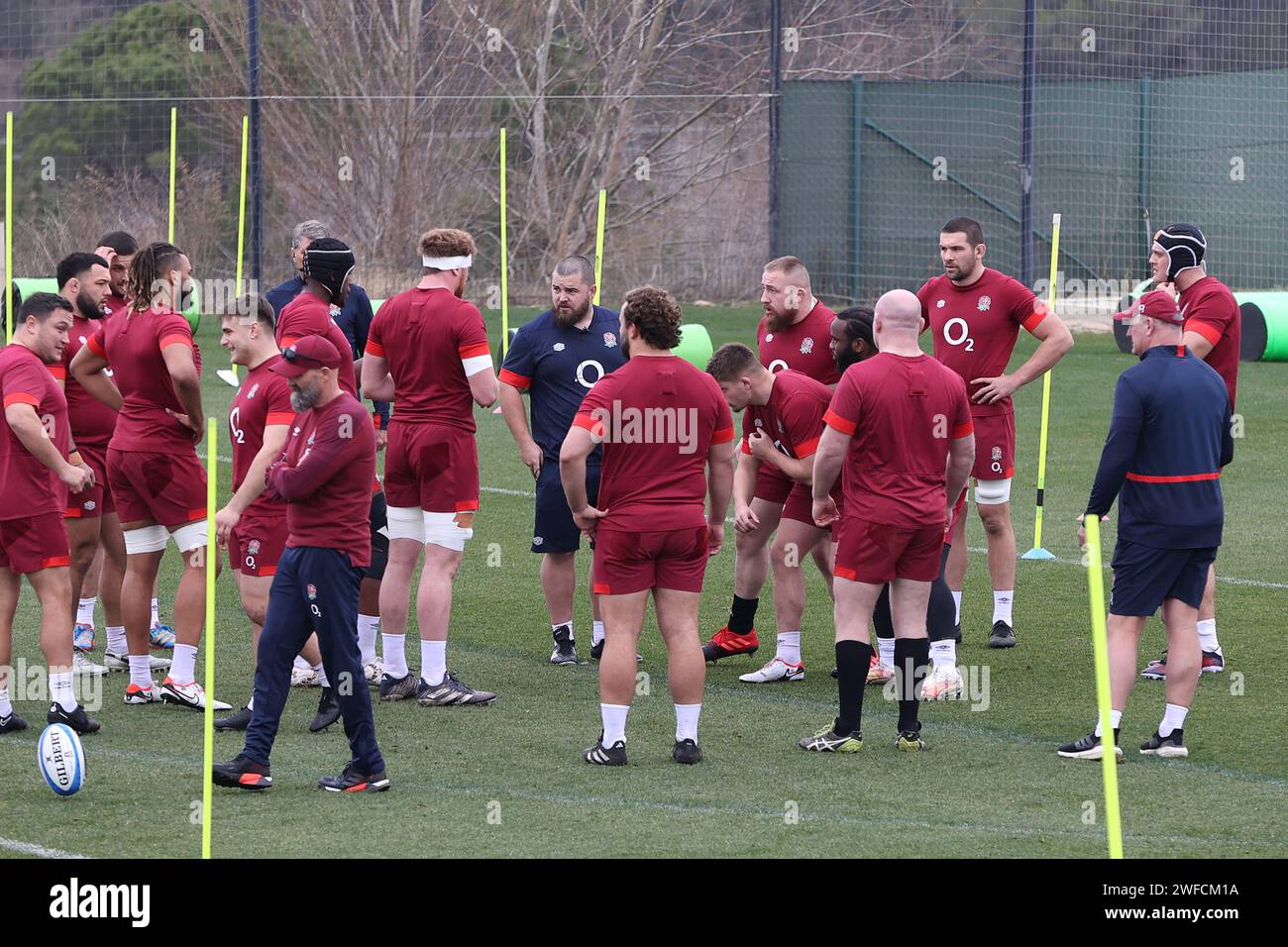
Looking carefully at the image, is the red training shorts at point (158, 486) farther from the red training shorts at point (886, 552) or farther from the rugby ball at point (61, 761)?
the red training shorts at point (886, 552)

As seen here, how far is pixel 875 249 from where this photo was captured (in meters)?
25.1

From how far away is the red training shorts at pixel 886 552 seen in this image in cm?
726

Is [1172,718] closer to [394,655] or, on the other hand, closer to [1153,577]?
[1153,577]

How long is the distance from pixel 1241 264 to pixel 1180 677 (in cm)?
1961

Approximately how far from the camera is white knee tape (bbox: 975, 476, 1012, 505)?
934 centimetres

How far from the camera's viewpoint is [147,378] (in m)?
8.05

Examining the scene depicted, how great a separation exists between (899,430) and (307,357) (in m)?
2.42

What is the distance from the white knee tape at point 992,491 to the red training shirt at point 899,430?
2.06 meters

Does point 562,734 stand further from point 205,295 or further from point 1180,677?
point 205,295

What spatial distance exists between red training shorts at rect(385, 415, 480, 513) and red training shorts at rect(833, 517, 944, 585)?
1.94 metres

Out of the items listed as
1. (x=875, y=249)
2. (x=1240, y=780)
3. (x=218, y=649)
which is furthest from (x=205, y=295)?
(x=1240, y=780)

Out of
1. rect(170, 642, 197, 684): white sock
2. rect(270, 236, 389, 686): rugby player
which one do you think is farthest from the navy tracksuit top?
rect(170, 642, 197, 684): white sock

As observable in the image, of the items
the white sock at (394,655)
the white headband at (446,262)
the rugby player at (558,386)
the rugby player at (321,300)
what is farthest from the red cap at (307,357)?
the rugby player at (558,386)

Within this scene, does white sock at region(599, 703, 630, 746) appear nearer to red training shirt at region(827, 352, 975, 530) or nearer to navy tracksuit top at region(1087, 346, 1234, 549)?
red training shirt at region(827, 352, 975, 530)
